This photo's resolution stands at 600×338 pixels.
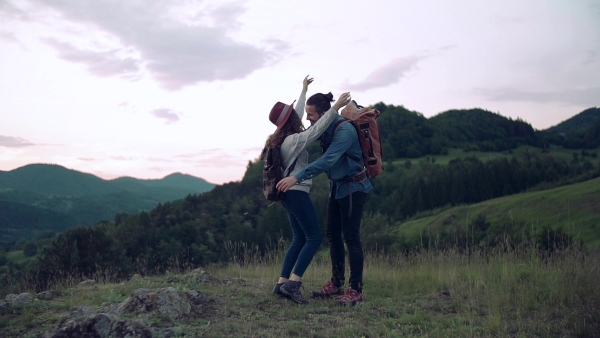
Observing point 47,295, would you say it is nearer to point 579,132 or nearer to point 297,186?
point 297,186

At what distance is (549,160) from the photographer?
6925 cm

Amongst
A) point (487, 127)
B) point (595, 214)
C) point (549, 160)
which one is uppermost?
point (487, 127)

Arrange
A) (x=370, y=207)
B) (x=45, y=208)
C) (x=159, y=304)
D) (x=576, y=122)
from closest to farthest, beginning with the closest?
(x=159, y=304) → (x=370, y=207) → (x=45, y=208) → (x=576, y=122)

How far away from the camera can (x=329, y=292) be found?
5754 mm

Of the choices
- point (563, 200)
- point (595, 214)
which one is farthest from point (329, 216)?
point (563, 200)

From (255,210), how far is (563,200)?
87.5ft

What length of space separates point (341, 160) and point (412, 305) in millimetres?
1721

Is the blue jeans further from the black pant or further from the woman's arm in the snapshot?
the woman's arm

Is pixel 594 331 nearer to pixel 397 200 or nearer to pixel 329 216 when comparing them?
pixel 329 216

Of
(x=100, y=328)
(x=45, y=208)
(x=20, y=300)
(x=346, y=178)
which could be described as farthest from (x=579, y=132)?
(x=45, y=208)

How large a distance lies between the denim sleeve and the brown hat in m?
0.54

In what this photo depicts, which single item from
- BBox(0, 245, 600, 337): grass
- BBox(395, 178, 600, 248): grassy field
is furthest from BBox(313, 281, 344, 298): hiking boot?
BBox(395, 178, 600, 248): grassy field

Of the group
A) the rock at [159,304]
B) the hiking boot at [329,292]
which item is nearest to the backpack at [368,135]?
the hiking boot at [329,292]

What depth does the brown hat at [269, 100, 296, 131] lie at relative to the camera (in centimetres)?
533
